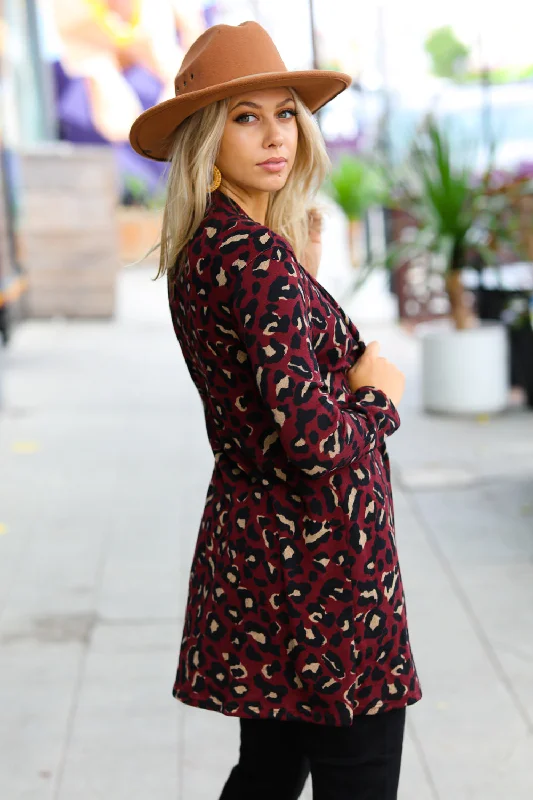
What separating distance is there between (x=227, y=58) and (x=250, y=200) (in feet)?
0.65

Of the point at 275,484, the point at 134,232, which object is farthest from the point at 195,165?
the point at 134,232

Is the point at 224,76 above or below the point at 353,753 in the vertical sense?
above

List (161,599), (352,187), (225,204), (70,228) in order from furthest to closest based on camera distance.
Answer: (352,187)
(70,228)
(161,599)
(225,204)

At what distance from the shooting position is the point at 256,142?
5.13ft

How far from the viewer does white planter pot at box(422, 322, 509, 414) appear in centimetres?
630

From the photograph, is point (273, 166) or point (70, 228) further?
point (70, 228)

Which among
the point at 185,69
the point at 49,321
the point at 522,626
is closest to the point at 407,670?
the point at 185,69

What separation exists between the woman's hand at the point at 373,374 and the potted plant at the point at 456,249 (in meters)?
4.63

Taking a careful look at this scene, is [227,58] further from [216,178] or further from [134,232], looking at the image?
[134,232]

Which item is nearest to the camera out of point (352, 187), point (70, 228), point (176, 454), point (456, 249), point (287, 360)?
point (287, 360)

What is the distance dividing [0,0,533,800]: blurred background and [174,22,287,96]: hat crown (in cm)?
30

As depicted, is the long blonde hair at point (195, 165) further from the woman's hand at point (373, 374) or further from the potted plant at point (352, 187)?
the potted plant at point (352, 187)

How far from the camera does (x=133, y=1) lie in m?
17.7

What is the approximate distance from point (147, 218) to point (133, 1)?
356 centimetres
